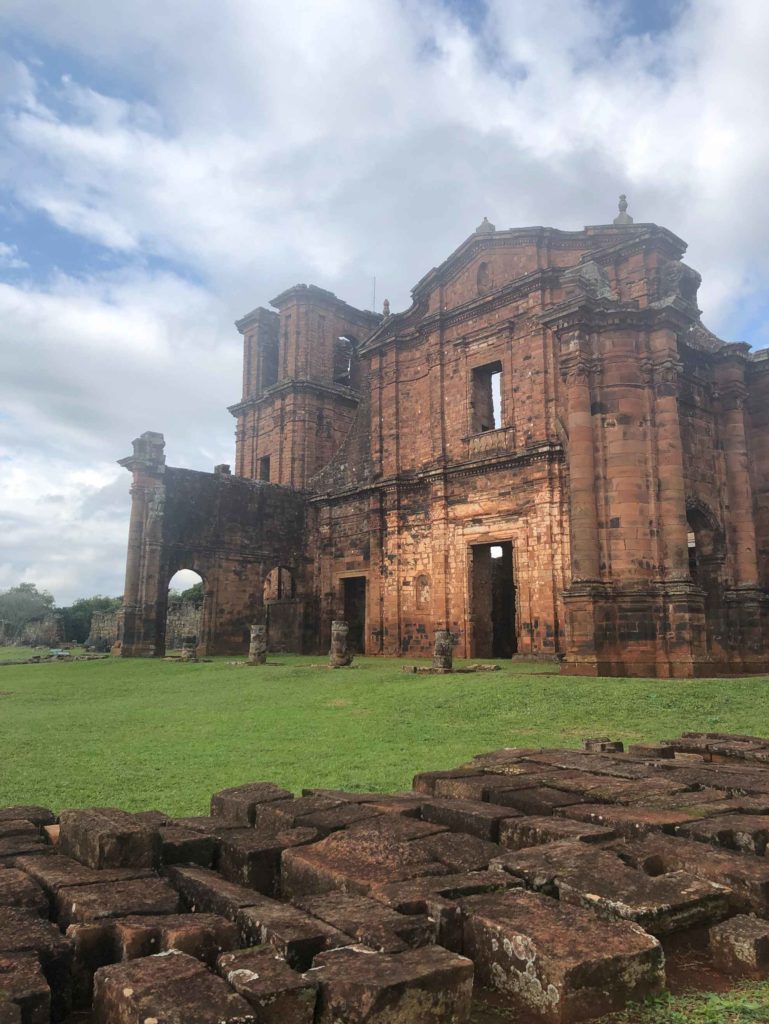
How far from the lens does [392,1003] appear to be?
73.5 inches

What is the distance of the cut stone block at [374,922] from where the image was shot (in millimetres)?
2203

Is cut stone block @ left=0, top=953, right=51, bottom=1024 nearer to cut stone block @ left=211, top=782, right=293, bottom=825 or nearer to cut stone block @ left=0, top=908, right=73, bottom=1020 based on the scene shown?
cut stone block @ left=0, top=908, right=73, bottom=1020

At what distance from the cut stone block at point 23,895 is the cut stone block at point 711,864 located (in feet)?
7.43

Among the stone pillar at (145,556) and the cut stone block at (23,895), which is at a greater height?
the stone pillar at (145,556)

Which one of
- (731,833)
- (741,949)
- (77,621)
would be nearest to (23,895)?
(741,949)

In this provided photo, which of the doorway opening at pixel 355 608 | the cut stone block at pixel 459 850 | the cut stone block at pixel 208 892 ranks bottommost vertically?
the cut stone block at pixel 208 892

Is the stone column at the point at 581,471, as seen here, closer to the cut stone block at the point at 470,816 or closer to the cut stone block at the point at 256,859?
the cut stone block at the point at 470,816

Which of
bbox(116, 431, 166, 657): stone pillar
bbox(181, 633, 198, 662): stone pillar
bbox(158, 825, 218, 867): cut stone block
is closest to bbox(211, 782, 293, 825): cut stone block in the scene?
bbox(158, 825, 218, 867): cut stone block

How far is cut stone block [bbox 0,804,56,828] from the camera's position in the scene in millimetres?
3826

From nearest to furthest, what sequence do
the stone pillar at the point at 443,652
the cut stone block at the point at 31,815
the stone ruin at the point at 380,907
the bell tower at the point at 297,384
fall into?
the stone ruin at the point at 380,907 < the cut stone block at the point at 31,815 < the stone pillar at the point at 443,652 < the bell tower at the point at 297,384

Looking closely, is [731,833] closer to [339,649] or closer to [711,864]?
[711,864]

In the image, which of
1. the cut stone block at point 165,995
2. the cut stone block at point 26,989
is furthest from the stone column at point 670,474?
the cut stone block at point 26,989

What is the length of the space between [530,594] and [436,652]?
12.0ft

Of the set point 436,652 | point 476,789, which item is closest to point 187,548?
point 436,652
